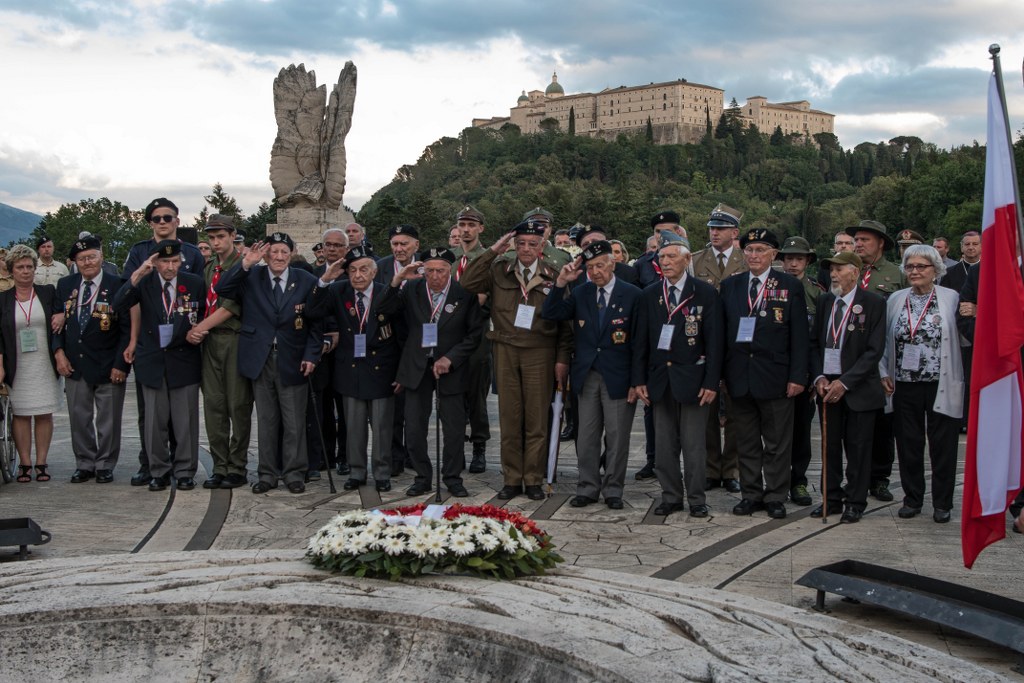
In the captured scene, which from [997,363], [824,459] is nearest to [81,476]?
[824,459]

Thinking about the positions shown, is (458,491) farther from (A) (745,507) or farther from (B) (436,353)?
(A) (745,507)

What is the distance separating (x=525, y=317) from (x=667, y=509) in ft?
5.63

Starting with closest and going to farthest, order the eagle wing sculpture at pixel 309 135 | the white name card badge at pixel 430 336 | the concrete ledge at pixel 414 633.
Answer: the concrete ledge at pixel 414 633, the white name card badge at pixel 430 336, the eagle wing sculpture at pixel 309 135

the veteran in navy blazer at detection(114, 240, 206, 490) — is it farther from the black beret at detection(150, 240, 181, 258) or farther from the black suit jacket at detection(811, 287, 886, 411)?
the black suit jacket at detection(811, 287, 886, 411)

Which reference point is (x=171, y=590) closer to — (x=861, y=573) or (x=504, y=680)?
(x=504, y=680)

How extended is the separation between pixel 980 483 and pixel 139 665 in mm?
3706

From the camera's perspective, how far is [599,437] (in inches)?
313

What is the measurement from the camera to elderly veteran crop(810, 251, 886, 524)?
7352mm

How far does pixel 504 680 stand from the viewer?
4125 millimetres

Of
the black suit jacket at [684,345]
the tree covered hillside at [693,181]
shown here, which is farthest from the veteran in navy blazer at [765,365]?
the tree covered hillside at [693,181]

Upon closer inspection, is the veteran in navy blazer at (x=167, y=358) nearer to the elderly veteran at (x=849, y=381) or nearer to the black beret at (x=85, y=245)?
the black beret at (x=85, y=245)

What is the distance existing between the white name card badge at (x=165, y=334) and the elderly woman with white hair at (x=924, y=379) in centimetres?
520

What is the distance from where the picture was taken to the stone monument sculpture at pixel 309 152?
70.6 ft

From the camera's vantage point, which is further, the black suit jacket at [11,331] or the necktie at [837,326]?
the black suit jacket at [11,331]
